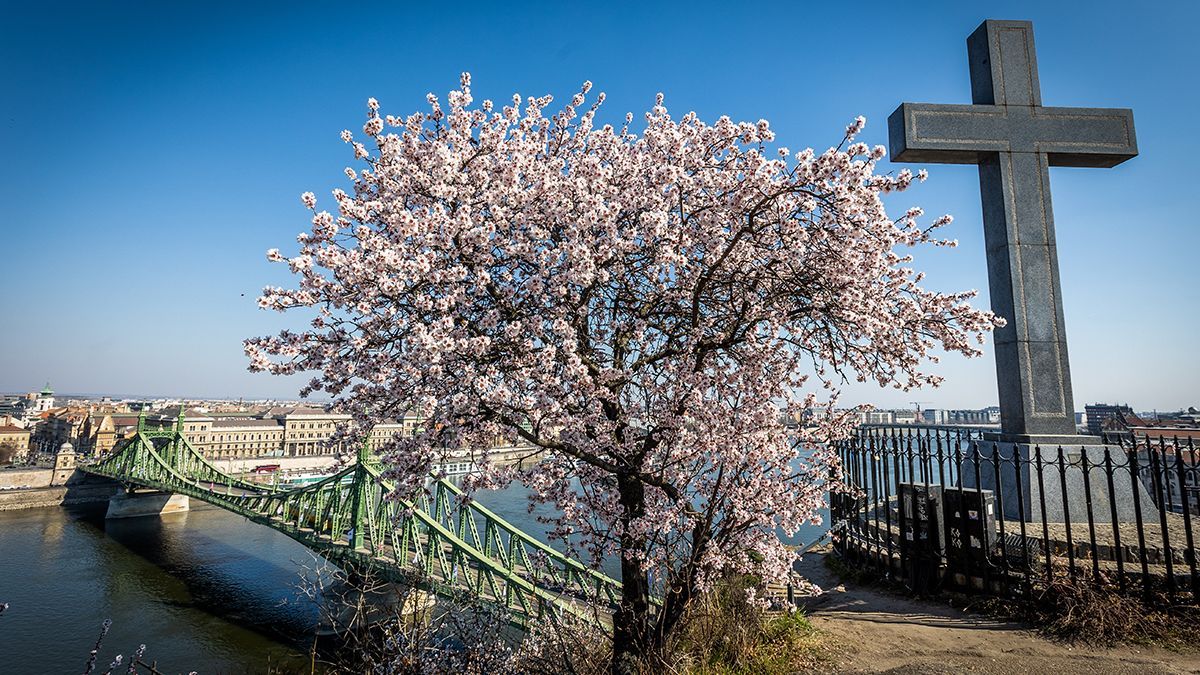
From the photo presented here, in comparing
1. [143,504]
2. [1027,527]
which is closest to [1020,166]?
[1027,527]

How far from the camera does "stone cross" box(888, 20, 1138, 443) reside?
10.9 meters

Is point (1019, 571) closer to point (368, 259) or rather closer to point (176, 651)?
point (368, 259)

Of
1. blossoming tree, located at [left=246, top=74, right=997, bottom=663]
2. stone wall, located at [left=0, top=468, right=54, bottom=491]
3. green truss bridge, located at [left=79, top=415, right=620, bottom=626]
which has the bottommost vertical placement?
stone wall, located at [left=0, top=468, right=54, bottom=491]

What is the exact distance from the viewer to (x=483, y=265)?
253 inches

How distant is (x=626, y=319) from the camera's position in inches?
284

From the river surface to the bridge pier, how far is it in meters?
2.95

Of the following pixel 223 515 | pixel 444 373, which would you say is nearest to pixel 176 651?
pixel 444 373

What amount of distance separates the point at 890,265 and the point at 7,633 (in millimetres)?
42566

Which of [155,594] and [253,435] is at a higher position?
[253,435]

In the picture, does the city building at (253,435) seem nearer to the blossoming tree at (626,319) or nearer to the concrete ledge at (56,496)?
the concrete ledge at (56,496)

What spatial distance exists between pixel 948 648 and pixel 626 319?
527cm

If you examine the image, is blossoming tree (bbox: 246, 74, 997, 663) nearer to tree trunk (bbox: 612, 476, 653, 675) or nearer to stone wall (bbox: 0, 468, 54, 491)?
tree trunk (bbox: 612, 476, 653, 675)

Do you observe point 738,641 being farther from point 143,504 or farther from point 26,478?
point 26,478

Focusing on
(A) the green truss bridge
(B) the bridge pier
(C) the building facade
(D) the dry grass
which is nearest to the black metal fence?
(D) the dry grass
